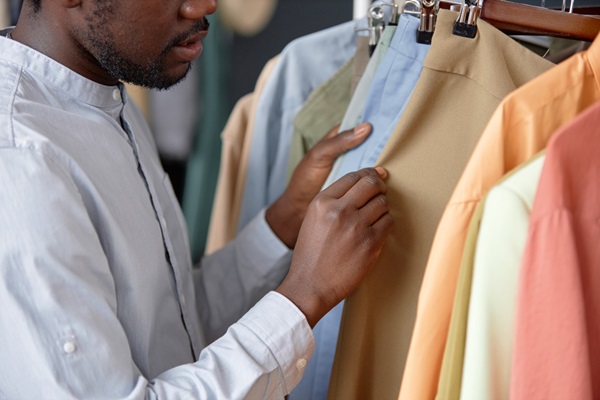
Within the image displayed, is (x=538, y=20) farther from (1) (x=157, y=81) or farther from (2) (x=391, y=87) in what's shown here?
(1) (x=157, y=81)

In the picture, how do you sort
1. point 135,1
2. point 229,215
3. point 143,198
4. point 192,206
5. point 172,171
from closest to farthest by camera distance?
point 135,1 < point 143,198 < point 229,215 < point 192,206 < point 172,171

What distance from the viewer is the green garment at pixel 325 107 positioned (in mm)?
1062

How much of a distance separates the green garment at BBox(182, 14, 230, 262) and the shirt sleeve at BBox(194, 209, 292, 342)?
67 cm

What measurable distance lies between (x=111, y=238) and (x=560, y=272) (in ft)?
1.42

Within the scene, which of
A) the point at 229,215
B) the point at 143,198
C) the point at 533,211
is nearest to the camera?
the point at 533,211

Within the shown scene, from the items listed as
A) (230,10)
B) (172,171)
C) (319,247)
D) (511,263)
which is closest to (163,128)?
(172,171)

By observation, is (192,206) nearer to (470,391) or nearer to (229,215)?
(229,215)

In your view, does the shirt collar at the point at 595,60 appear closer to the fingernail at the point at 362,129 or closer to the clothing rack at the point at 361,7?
the fingernail at the point at 362,129

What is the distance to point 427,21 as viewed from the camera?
0.76m

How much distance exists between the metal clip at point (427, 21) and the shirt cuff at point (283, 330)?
12.4 inches

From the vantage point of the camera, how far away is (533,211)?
1.74ft

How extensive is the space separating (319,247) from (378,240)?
0.06m

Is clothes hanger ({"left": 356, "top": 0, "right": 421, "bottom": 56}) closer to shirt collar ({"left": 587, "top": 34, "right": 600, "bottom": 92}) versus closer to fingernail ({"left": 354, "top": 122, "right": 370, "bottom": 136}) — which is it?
fingernail ({"left": 354, "top": 122, "right": 370, "bottom": 136})

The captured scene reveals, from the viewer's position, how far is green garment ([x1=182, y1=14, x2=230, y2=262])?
5.80 feet
